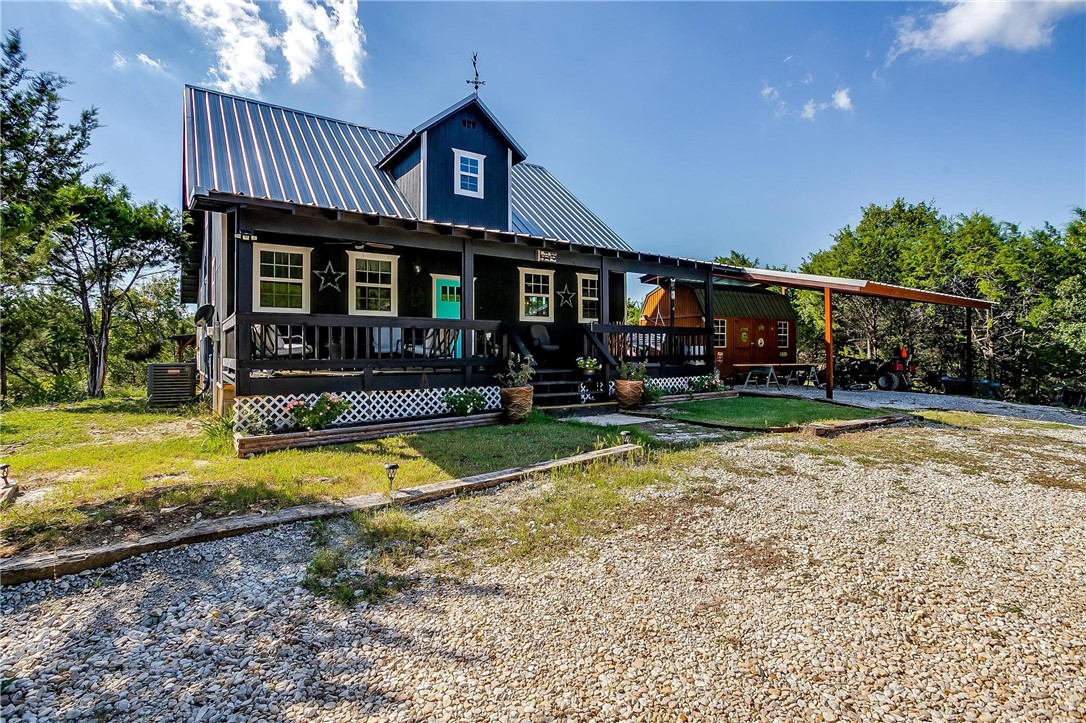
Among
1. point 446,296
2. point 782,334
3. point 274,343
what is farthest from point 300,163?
point 782,334

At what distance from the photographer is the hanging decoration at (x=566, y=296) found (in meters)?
13.8

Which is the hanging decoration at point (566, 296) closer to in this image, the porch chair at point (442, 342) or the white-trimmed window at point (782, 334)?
the porch chair at point (442, 342)

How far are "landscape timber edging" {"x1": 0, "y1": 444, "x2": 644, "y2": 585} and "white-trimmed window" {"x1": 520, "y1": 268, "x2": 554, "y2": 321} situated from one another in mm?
8088

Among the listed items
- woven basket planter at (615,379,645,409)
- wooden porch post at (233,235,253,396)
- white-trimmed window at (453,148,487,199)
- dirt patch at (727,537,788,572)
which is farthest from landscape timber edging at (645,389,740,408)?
wooden porch post at (233,235,253,396)

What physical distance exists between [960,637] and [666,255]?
10669 mm

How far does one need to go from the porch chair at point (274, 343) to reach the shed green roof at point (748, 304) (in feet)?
42.7

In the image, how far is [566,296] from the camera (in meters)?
13.9

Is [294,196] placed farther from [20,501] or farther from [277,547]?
[277,547]

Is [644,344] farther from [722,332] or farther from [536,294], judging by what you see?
[722,332]

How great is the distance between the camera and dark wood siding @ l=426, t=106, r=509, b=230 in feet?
40.0

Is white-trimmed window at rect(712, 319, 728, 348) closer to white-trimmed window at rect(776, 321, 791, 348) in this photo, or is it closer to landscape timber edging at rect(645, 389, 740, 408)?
white-trimmed window at rect(776, 321, 791, 348)

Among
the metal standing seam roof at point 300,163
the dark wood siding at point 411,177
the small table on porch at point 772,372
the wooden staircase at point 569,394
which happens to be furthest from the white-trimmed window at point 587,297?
the small table on porch at point 772,372

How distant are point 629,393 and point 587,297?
4.77m

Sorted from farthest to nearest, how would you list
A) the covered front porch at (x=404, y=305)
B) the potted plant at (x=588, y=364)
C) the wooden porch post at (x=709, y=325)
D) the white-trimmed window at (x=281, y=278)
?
the wooden porch post at (x=709, y=325), the potted plant at (x=588, y=364), the white-trimmed window at (x=281, y=278), the covered front porch at (x=404, y=305)
